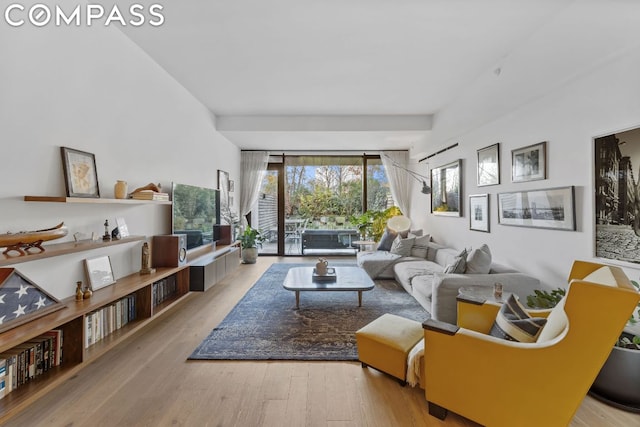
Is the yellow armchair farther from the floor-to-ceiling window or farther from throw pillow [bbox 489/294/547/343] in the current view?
the floor-to-ceiling window

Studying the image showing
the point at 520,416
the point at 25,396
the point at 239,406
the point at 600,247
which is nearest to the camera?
the point at 520,416

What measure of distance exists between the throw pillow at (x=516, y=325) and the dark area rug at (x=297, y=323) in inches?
45.6

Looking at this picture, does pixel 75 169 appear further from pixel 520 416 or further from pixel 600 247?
pixel 600 247

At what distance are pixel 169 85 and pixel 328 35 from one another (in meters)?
2.03

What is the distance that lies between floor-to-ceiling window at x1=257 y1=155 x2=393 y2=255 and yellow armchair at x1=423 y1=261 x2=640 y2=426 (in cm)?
503

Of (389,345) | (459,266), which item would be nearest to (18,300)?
(389,345)

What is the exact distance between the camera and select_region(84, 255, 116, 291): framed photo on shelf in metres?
2.21

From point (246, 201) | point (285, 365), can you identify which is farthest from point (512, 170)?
point (246, 201)

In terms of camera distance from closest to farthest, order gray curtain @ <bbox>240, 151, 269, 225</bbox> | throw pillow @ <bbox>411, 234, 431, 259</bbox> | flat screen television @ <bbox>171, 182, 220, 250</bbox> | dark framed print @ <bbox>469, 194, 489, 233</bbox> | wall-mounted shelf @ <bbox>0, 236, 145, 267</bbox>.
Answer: wall-mounted shelf @ <bbox>0, 236, 145, 267</bbox> → flat screen television @ <bbox>171, 182, 220, 250</bbox> → dark framed print @ <bbox>469, 194, 489, 233</bbox> → throw pillow @ <bbox>411, 234, 431, 259</bbox> → gray curtain @ <bbox>240, 151, 269, 225</bbox>

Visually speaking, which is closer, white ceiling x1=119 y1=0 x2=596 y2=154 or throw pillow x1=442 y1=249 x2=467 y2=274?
white ceiling x1=119 y1=0 x2=596 y2=154

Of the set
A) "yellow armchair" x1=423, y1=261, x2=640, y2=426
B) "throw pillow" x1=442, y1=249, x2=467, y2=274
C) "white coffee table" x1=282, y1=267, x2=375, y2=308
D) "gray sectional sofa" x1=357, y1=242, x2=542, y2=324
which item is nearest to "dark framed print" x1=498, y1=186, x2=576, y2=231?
"gray sectional sofa" x1=357, y1=242, x2=542, y2=324

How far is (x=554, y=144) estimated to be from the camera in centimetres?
265

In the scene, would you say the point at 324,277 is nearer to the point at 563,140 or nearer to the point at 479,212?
the point at 479,212

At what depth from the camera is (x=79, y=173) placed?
6.91 feet
